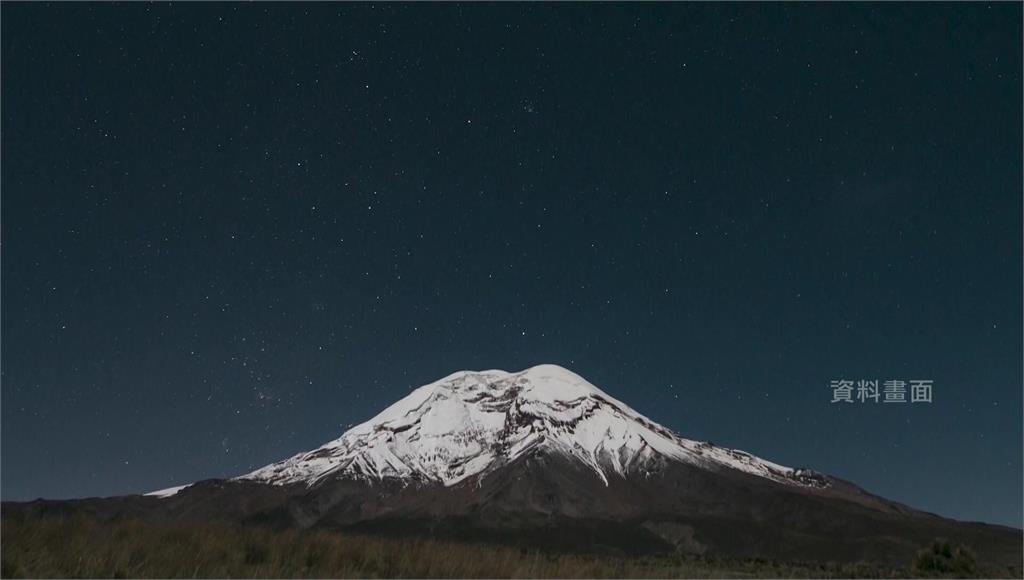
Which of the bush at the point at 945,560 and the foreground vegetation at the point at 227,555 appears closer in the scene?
the foreground vegetation at the point at 227,555

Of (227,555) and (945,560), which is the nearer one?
(227,555)

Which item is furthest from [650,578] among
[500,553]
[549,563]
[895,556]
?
[895,556]

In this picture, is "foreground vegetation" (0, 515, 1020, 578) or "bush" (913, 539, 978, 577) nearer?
"foreground vegetation" (0, 515, 1020, 578)

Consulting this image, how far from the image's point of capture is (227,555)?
38.4 feet

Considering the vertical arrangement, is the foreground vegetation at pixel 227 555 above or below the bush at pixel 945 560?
above

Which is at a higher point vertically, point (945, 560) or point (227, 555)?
point (227, 555)

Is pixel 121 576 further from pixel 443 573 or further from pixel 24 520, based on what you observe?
pixel 443 573

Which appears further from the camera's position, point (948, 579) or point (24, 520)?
point (948, 579)

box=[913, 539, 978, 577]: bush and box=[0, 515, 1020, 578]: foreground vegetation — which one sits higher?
box=[0, 515, 1020, 578]: foreground vegetation

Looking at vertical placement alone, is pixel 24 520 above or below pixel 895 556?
above

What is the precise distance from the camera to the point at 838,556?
199125 millimetres

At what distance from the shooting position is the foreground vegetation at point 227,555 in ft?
33.7

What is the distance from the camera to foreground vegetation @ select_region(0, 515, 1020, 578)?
10273 millimetres

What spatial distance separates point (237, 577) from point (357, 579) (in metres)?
1.67
